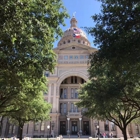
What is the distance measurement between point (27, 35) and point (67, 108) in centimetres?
4349

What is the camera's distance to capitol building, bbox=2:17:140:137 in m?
44.9

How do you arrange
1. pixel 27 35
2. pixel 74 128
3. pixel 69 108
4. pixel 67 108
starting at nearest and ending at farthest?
1. pixel 27 35
2. pixel 74 128
3. pixel 69 108
4. pixel 67 108

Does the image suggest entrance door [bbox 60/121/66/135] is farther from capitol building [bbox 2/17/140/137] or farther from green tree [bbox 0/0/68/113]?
green tree [bbox 0/0/68/113]

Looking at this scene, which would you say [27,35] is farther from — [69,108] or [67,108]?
[67,108]

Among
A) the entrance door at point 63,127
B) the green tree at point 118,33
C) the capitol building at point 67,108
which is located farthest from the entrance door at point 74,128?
the green tree at point 118,33

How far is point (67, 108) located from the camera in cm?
5000

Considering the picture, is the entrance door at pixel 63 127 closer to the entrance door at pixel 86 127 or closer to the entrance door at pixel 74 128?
the entrance door at pixel 74 128

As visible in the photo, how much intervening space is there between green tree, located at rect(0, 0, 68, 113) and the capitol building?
34.6m

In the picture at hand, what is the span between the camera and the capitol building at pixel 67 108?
4488 centimetres

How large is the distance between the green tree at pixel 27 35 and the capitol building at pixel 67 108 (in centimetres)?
3459

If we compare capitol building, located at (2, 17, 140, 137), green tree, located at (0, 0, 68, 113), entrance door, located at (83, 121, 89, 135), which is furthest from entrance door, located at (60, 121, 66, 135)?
green tree, located at (0, 0, 68, 113)

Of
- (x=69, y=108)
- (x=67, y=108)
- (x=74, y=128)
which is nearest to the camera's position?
(x=74, y=128)

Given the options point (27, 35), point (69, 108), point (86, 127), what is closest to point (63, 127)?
point (69, 108)

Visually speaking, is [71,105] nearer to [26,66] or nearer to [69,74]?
[69,74]
